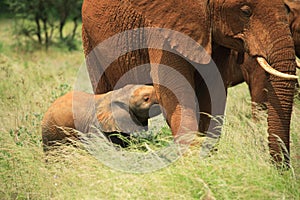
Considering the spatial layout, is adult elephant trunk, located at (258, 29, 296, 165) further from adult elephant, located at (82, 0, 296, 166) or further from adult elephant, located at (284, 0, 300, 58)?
adult elephant, located at (284, 0, 300, 58)

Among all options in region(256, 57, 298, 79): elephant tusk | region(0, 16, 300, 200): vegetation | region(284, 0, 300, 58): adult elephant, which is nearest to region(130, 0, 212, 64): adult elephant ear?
region(256, 57, 298, 79): elephant tusk

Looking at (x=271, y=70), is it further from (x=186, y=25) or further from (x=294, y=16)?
(x=294, y=16)

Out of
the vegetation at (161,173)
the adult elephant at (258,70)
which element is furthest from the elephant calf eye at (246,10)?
the adult elephant at (258,70)

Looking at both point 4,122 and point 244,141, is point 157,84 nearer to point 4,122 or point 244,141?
point 244,141

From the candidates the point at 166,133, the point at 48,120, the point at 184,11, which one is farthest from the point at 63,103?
the point at 184,11

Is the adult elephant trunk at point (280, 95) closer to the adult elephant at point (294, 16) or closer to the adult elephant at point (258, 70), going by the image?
the adult elephant at point (258, 70)

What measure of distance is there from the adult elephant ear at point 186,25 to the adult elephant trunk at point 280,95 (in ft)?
1.89

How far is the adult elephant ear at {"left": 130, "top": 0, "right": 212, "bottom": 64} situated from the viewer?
4910mm

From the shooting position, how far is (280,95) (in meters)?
4.48

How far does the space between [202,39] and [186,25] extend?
0.55 ft

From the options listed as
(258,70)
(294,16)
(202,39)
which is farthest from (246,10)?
(294,16)

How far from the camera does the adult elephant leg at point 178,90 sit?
198 inches

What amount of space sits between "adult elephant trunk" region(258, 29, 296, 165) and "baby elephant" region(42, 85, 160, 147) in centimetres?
134

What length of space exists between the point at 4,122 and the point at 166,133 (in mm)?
1903
